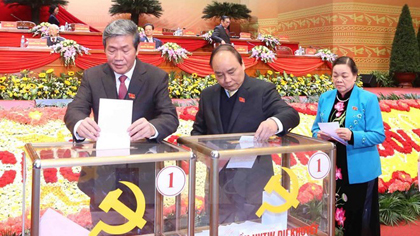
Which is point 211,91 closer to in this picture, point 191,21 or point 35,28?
point 35,28

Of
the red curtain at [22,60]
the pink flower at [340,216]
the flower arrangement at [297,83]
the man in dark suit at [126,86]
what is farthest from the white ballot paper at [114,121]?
the flower arrangement at [297,83]

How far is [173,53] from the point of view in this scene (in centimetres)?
679

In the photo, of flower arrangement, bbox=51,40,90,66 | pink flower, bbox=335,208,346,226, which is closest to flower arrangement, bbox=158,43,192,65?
flower arrangement, bbox=51,40,90,66

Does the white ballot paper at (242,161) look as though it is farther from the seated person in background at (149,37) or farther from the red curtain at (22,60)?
Result: the seated person in background at (149,37)

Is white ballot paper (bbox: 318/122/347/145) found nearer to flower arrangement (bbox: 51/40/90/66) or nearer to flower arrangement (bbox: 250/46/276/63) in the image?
flower arrangement (bbox: 51/40/90/66)

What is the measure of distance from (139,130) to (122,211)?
12.0 inches

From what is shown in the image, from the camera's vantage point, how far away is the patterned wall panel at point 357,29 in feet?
37.2

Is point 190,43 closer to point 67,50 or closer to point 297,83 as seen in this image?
point 297,83

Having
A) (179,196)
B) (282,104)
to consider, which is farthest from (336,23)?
(179,196)

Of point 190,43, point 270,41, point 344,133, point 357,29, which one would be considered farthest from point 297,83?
point 344,133

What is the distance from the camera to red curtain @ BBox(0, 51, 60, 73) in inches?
234

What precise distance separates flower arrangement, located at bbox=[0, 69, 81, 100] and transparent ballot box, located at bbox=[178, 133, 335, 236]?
487cm

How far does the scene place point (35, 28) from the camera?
7.56 metres

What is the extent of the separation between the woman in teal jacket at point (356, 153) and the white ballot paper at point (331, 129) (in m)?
0.04
